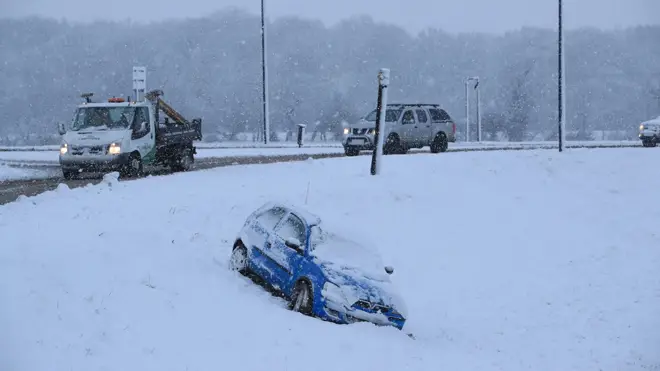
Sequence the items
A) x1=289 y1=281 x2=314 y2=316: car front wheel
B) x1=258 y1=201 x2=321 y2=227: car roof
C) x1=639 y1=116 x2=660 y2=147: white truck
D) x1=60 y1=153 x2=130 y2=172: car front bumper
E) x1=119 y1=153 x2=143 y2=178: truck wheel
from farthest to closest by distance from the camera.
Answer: x1=639 y1=116 x2=660 y2=147: white truck, x1=119 y1=153 x2=143 y2=178: truck wheel, x1=60 y1=153 x2=130 y2=172: car front bumper, x1=258 y1=201 x2=321 y2=227: car roof, x1=289 y1=281 x2=314 y2=316: car front wheel

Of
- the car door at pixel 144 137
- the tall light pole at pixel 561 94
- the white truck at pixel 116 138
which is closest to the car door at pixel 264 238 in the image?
the white truck at pixel 116 138

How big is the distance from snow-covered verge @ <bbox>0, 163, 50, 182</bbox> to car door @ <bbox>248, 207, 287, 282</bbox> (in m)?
12.5

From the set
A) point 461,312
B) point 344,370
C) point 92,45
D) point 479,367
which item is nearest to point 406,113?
point 461,312

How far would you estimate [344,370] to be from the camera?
9172 mm

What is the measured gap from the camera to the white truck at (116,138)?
66.8 feet

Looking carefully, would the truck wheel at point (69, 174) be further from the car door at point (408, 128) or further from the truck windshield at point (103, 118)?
the car door at point (408, 128)

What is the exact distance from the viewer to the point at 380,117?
1973 cm

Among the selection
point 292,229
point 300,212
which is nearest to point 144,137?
point 300,212

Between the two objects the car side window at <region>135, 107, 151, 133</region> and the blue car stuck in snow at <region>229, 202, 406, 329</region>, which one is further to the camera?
the car side window at <region>135, 107, 151, 133</region>

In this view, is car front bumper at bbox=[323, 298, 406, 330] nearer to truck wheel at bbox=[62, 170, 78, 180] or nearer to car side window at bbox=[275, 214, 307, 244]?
car side window at bbox=[275, 214, 307, 244]

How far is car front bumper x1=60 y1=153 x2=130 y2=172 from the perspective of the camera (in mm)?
20312

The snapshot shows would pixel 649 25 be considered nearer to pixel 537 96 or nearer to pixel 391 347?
pixel 537 96

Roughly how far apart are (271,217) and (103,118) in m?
10.2

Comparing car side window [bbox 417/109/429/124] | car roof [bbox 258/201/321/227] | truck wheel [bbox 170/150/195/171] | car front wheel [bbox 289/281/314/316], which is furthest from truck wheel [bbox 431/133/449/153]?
car front wheel [bbox 289/281/314/316]
